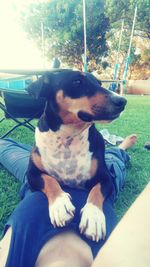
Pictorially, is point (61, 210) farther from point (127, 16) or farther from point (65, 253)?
point (127, 16)

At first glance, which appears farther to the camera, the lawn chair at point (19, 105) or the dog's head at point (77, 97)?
the lawn chair at point (19, 105)

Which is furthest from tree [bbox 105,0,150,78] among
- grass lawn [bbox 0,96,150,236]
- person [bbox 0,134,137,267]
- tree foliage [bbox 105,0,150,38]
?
person [bbox 0,134,137,267]

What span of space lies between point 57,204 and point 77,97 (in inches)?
35.7

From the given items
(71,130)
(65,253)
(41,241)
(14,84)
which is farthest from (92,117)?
(14,84)

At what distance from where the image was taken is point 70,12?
26.6 meters

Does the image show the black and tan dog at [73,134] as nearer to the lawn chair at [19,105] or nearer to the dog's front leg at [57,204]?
the dog's front leg at [57,204]

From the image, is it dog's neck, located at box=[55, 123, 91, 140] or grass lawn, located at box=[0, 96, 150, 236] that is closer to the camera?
dog's neck, located at box=[55, 123, 91, 140]

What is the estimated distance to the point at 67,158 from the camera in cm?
235

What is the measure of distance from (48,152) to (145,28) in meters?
23.1

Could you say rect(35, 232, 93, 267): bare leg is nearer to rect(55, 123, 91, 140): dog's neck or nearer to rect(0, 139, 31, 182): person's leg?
rect(55, 123, 91, 140): dog's neck

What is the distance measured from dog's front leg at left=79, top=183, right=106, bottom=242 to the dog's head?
22.9 inches

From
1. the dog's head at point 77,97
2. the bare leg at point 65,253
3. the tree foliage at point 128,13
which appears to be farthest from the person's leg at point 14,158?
the tree foliage at point 128,13

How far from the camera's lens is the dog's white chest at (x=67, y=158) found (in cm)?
234

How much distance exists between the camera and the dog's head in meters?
2.41
